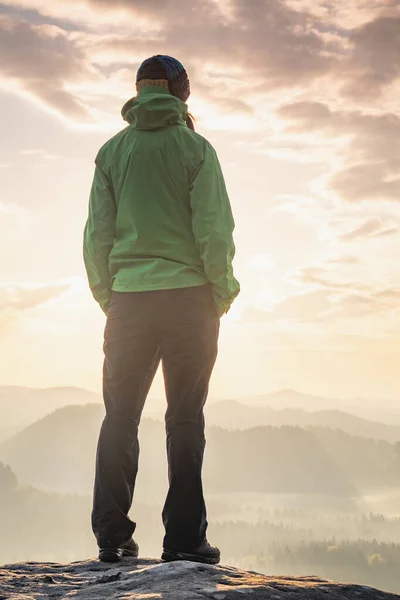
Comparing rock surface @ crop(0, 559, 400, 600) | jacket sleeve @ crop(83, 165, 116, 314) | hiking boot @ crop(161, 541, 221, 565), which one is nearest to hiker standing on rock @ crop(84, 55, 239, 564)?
hiking boot @ crop(161, 541, 221, 565)

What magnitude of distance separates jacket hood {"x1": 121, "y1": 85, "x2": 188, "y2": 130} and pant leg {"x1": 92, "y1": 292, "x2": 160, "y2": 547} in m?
1.20

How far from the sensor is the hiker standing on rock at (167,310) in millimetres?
4258

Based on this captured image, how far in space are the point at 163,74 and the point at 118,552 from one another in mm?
3308

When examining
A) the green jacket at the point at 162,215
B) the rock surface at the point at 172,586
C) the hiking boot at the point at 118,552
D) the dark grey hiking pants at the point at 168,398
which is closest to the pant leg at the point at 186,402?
the dark grey hiking pants at the point at 168,398

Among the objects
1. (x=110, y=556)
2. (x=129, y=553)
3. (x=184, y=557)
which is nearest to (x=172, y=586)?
(x=184, y=557)

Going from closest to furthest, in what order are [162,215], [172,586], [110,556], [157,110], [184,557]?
[172,586]
[184,557]
[110,556]
[162,215]
[157,110]

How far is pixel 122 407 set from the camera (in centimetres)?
438

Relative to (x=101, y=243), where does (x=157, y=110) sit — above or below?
above

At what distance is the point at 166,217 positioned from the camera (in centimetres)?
436

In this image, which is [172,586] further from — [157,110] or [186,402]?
[157,110]

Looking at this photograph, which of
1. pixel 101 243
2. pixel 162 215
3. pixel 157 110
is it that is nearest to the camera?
pixel 162 215

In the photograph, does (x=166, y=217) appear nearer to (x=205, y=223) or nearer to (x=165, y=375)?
(x=205, y=223)

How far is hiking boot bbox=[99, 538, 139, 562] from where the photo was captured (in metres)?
4.23

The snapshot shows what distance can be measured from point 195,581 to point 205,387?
1.44 metres
